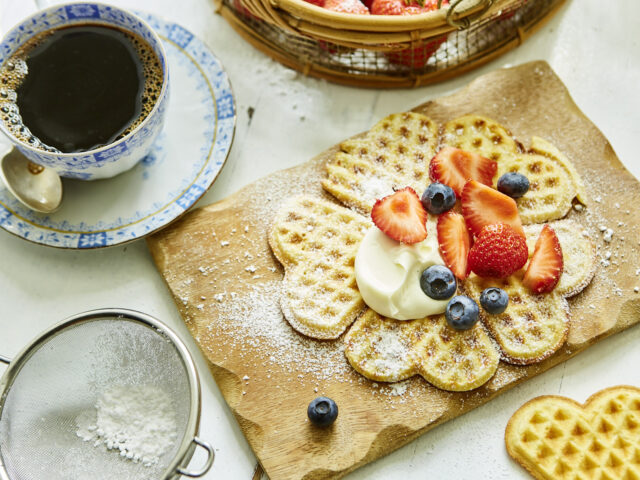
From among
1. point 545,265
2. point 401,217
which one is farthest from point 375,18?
point 545,265

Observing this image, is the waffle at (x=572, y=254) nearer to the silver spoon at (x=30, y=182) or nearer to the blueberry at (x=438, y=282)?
the blueberry at (x=438, y=282)

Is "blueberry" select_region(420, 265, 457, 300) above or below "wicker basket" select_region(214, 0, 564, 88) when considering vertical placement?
below

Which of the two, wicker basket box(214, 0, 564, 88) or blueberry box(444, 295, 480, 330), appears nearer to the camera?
blueberry box(444, 295, 480, 330)

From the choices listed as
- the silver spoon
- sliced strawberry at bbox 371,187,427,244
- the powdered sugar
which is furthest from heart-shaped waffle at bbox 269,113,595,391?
the silver spoon

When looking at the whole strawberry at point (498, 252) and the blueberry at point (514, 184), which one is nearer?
the whole strawberry at point (498, 252)

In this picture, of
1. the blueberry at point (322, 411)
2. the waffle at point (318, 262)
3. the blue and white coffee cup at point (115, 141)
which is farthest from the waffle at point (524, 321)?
the blue and white coffee cup at point (115, 141)

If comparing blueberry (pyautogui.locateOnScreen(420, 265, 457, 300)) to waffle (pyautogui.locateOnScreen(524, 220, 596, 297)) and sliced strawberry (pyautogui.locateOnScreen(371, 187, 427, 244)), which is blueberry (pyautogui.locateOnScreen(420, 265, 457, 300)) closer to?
sliced strawberry (pyautogui.locateOnScreen(371, 187, 427, 244))
